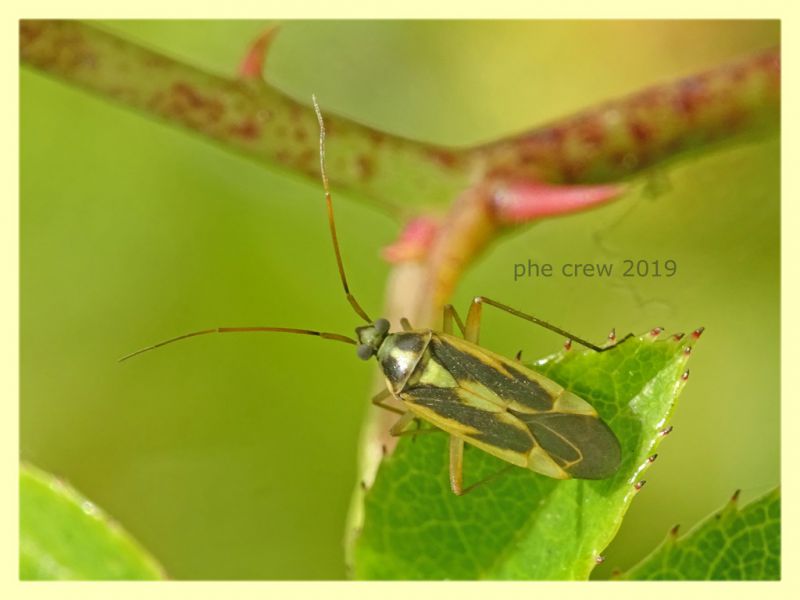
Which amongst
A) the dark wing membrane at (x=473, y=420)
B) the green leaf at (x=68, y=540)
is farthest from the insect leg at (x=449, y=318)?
the green leaf at (x=68, y=540)

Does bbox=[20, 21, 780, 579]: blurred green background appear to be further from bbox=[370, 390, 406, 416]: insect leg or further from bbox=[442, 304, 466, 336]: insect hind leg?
bbox=[370, 390, 406, 416]: insect leg

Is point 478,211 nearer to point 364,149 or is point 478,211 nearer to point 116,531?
point 364,149

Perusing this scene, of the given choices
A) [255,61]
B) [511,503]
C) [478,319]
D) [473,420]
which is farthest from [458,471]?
[255,61]

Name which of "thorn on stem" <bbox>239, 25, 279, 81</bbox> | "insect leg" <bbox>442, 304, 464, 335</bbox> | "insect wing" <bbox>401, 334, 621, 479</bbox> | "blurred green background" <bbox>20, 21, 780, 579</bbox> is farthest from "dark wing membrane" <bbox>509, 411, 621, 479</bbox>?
"thorn on stem" <bbox>239, 25, 279, 81</bbox>

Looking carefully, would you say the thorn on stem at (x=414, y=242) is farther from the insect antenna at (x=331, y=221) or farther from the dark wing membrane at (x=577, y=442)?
the dark wing membrane at (x=577, y=442)

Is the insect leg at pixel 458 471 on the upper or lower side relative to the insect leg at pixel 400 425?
lower

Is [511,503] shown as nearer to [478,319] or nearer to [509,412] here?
[509,412]
